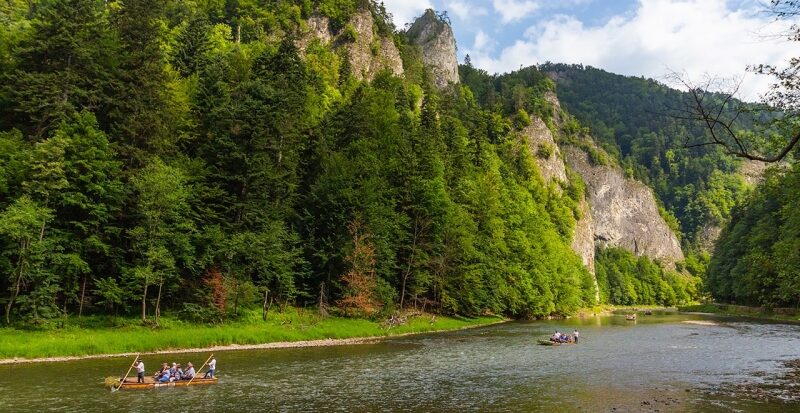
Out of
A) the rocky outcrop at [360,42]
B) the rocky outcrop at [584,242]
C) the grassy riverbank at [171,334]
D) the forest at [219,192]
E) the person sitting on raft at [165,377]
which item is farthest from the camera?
the rocky outcrop at [584,242]

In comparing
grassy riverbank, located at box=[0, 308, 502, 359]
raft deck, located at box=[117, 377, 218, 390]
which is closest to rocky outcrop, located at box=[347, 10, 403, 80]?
grassy riverbank, located at box=[0, 308, 502, 359]

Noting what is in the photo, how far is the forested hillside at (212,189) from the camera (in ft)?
158

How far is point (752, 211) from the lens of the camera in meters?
131

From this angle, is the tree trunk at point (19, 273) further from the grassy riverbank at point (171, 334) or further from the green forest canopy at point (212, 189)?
the grassy riverbank at point (171, 334)

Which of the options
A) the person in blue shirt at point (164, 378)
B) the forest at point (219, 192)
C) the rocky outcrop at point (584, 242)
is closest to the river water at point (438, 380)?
the person in blue shirt at point (164, 378)

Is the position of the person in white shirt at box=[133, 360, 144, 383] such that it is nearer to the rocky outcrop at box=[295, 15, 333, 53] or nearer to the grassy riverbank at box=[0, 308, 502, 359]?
the grassy riverbank at box=[0, 308, 502, 359]

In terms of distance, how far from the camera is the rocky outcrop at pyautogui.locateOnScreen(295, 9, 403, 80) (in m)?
130

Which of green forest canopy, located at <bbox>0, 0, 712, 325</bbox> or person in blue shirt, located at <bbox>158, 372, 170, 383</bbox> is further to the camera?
green forest canopy, located at <bbox>0, 0, 712, 325</bbox>

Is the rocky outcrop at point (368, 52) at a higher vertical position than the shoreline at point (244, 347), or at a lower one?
higher

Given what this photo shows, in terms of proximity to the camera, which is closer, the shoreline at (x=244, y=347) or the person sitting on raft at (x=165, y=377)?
the person sitting on raft at (x=165, y=377)

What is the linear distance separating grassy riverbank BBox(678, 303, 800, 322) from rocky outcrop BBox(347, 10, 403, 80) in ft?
314

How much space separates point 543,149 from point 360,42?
3051 inches

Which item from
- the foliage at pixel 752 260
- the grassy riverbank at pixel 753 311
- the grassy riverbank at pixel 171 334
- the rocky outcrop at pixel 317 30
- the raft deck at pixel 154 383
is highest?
the rocky outcrop at pixel 317 30

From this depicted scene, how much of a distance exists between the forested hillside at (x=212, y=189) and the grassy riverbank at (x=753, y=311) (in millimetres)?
40126
